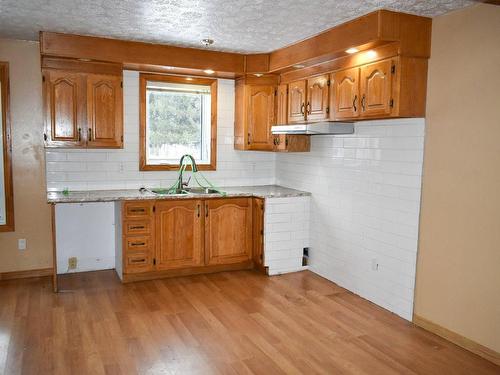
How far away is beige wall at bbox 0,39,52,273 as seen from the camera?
452 centimetres

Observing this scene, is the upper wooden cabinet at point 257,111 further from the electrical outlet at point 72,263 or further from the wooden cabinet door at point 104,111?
the electrical outlet at point 72,263

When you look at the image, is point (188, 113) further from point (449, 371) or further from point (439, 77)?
point (449, 371)

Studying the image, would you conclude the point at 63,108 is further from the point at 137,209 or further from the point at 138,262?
the point at 138,262

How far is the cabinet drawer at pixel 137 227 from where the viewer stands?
451cm

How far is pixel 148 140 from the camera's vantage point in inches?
205

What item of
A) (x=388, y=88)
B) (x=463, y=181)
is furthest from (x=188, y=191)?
(x=463, y=181)

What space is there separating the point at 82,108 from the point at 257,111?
6.47 ft

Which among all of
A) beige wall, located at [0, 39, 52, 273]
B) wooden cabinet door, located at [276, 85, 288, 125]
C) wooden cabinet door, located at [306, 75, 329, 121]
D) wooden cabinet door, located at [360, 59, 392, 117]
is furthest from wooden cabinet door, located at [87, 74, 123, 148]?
wooden cabinet door, located at [360, 59, 392, 117]

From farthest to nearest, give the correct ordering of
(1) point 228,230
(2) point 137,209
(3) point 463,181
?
1. (1) point 228,230
2. (2) point 137,209
3. (3) point 463,181

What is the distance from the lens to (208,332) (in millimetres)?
3488

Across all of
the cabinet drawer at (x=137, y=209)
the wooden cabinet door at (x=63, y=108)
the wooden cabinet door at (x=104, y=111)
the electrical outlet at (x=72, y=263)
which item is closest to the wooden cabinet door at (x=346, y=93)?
the cabinet drawer at (x=137, y=209)

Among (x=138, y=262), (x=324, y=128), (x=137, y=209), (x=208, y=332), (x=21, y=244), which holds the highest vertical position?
(x=324, y=128)

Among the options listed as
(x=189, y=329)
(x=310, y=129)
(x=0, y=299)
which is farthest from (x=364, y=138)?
(x=0, y=299)

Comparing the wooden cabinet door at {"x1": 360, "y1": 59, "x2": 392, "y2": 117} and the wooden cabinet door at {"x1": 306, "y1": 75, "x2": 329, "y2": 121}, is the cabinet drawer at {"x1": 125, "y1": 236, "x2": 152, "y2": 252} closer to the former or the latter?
the wooden cabinet door at {"x1": 306, "y1": 75, "x2": 329, "y2": 121}
